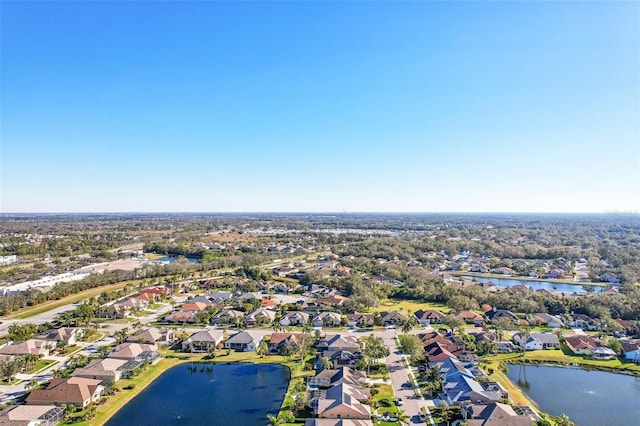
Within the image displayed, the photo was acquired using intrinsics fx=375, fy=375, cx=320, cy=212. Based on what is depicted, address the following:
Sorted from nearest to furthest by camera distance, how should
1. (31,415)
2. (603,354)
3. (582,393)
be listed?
(31,415)
(582,393)
(603,354)

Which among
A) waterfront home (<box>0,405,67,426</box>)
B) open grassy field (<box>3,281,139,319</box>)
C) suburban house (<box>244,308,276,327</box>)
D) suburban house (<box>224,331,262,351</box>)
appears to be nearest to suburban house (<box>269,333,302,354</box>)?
suburban house (<box>224,331,262,351</box>)

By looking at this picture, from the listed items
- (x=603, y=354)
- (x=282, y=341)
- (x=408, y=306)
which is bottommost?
(x=603, y=354)

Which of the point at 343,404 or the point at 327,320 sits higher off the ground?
the point at 343,404

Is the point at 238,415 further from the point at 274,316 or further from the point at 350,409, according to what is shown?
the point at 274,316

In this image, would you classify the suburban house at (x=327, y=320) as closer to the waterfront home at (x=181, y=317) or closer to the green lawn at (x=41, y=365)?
the waterfront home at (x=181, y=317)

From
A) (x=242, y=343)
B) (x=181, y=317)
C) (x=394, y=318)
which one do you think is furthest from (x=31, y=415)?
(x=394, y=318)

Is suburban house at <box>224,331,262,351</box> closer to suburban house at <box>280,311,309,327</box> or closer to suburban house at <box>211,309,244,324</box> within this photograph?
suburban house at <box>211,309,244,324</box>

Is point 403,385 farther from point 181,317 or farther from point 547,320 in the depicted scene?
point 181,317

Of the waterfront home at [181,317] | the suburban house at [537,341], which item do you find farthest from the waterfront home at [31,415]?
the suburban house at [537,341]
